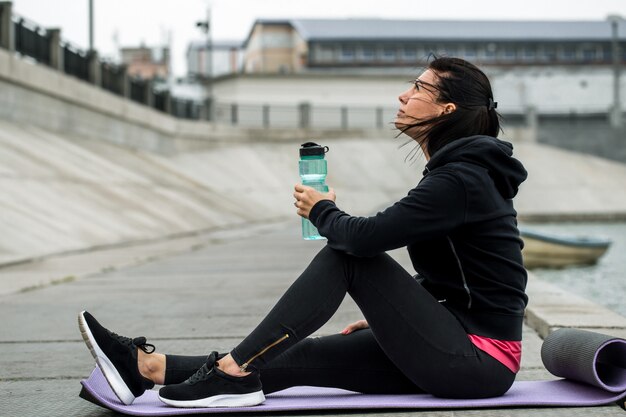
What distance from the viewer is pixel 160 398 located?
404cm

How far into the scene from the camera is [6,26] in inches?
941

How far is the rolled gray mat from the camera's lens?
4.02 m

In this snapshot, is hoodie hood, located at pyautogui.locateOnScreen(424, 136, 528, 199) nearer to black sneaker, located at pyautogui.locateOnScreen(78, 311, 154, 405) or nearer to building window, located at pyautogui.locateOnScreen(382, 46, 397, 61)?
black sneaker, located at pyautogui.locateOnScreen(78, 311, 154, 405)

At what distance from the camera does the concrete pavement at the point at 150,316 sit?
4777mm

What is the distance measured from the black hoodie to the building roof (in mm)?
71295

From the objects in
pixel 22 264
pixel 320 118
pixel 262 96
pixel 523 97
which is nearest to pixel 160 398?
pixel 22 264

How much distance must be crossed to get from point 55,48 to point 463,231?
25.8m

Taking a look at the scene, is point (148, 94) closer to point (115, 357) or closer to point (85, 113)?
point (85, 113)

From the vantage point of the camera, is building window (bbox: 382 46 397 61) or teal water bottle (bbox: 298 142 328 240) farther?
building window (bbox: 382 46 397 61)

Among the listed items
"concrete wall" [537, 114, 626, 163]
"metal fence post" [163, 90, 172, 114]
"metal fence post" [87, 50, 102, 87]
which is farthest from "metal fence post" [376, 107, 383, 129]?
"metal fence post" [87, 50, 102, 87]

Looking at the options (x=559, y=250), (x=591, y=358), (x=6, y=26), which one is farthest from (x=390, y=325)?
(x=6, y=26)

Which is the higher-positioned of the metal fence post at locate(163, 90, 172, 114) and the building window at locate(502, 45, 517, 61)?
the building window at locate(502, 45, 517, 61)

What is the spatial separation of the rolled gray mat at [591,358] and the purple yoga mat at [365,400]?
0.21ft

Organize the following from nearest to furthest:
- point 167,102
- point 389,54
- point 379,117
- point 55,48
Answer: point 55,48
point 167,102
point 379,117
point 389,54
